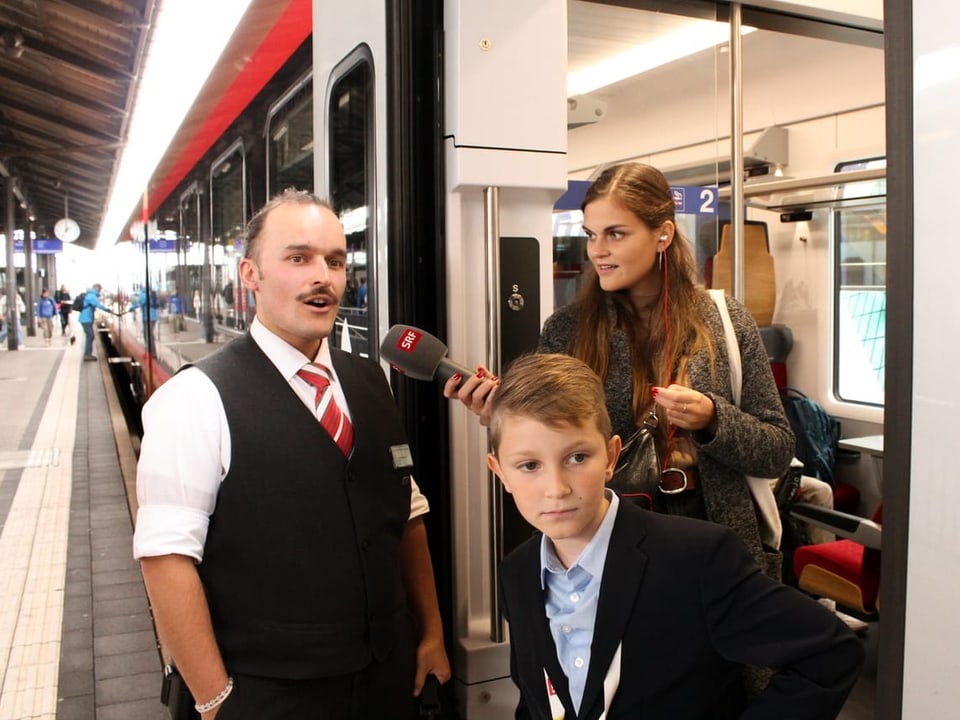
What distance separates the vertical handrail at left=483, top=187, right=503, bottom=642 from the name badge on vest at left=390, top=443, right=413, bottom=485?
1.45 feet

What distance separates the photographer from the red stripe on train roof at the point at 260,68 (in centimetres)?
280

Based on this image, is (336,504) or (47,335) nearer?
(336,504)

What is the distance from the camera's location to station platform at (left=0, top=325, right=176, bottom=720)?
3.38 metres

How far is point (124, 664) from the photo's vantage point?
3740mm

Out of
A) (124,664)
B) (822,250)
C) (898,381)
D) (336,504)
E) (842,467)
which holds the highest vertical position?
(822,250)

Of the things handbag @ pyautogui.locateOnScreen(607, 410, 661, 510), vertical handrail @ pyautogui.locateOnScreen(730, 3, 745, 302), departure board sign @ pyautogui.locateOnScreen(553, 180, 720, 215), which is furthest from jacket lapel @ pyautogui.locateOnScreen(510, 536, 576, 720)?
vertical handrail @ pyautogui.locateOnScreen(730, 3, 745, 302)

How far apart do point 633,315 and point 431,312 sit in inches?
24.7

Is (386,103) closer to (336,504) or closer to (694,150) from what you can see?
(336,504)

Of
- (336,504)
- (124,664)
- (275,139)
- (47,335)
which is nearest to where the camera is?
(336,504)

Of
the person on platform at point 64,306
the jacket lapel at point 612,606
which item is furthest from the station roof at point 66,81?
the person on platform at point 64,306

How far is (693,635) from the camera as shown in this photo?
3.97ft

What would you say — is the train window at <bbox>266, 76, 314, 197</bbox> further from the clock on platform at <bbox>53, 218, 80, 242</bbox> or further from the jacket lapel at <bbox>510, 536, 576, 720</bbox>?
the clock on platform at <bbox>53, 218, 80, 242</bbox>

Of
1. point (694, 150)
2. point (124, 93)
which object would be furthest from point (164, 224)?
point (694, 150)

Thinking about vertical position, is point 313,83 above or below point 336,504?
above
